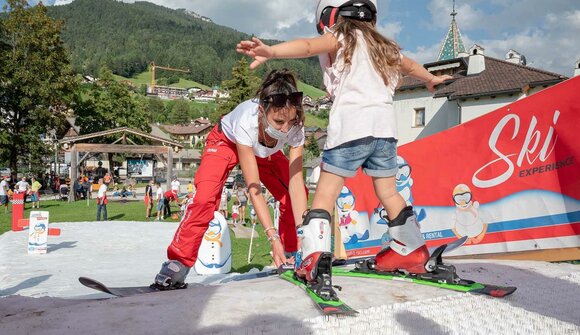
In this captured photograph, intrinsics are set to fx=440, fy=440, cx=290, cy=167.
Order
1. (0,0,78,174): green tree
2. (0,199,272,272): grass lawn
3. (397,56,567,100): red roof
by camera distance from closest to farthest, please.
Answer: (0,199,272,272): grass lawn → (397,56,567,100): red roof → (0,0,78,174): green tree

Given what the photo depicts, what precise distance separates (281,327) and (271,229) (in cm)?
149

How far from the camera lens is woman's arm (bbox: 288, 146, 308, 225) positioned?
3.43 meters

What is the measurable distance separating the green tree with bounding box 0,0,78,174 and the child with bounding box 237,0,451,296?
3735cm

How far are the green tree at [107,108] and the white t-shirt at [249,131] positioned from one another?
1772 inches

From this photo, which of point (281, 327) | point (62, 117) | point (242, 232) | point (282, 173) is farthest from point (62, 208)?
point (281, 327)

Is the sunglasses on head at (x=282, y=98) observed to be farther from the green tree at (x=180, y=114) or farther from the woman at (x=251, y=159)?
the green tree at (x=180, y=114)

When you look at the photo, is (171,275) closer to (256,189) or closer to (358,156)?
(256,189)

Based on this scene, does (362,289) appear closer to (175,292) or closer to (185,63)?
(175,292)

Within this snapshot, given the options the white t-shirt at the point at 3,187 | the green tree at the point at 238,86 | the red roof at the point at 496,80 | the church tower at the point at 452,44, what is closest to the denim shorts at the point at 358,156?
the red roof at the point at 496,80

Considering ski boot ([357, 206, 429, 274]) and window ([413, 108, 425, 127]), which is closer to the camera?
ski boot ([357, 206, 429, 274])

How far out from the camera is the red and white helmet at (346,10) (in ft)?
9.81

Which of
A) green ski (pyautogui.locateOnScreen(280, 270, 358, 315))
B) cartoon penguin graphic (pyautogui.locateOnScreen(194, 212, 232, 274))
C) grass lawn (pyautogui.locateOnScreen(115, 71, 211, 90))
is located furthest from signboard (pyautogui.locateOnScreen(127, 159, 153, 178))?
grass lawn (pyautogui.locateOnScreen(115, 71, 211, 90))

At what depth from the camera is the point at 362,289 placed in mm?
2658

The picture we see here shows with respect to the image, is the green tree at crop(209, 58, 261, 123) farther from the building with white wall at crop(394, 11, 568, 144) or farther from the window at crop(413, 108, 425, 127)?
the window at crop(413, 108, 425, 127)
